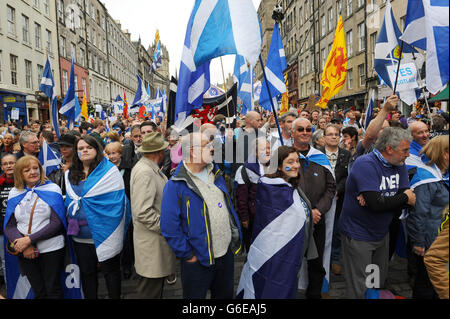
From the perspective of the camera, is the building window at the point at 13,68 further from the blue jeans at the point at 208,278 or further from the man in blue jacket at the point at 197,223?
the blue jeans at the point at 208,278

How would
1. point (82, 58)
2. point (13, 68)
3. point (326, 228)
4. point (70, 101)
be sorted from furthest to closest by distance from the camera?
point (82, 58) → point (13, 68) → point (70, 101) → point (326, 228)

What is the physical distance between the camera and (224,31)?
3.53 m

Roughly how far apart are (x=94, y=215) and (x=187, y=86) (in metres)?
1.75

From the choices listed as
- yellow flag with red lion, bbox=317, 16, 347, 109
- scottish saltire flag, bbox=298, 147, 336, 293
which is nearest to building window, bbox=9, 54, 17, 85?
yellow flag with red lion, bbox=317, 16, 347, 109

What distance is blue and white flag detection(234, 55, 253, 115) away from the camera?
6.91 metres

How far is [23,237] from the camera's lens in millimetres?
3029

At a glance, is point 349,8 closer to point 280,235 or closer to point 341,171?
point 341,171

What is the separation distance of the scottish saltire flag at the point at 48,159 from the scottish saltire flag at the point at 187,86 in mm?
2296

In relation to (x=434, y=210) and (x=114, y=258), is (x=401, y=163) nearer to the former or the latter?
(x=434, y=210)

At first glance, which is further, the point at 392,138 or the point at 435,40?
the point at 392,138

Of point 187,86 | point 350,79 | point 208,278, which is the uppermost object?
point 350,79

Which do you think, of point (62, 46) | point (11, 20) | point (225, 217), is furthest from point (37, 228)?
point (62, 46)

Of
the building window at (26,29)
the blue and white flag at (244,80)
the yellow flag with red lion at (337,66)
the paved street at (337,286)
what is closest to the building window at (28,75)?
the building window at (26,29)
